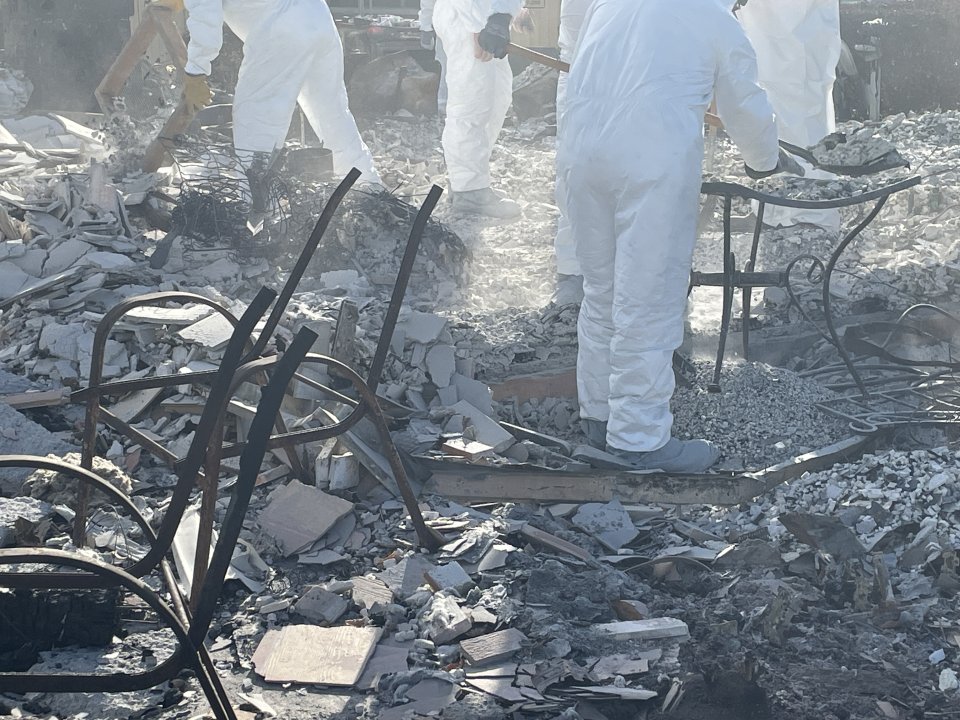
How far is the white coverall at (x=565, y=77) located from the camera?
6461mm

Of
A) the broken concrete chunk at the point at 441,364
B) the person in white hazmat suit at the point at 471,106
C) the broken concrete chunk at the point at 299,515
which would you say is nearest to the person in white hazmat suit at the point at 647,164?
the broken concrete chunk at the point at 441,364

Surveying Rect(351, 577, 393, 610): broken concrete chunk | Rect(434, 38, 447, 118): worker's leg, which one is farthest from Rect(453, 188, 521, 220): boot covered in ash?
Rect(351, 577, 393, 610): broken concrete chunk

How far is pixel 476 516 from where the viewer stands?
12.9 feet

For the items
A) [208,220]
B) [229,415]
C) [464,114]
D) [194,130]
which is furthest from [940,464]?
[194,130]

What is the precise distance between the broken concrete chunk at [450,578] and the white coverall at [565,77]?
3.27 meters

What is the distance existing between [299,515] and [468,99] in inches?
204

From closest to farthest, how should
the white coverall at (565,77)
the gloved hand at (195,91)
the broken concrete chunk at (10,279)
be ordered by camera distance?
1. the broken concrete chunk at (10,279)
2. the white coverall at (565,77)
3. the gloved hand at (195,91)

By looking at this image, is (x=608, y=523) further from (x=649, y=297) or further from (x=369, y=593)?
(x=369, y=593)

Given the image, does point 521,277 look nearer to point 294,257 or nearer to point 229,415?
point 294,257

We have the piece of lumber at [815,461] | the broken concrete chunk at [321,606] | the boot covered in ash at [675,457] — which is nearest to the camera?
the broken concrete chunk at [321,606]

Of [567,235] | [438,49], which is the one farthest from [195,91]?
[438,49]

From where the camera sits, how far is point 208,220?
21.4 feet

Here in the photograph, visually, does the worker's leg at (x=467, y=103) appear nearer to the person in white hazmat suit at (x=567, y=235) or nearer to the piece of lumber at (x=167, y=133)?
the person in white hazmat suit at (x=567, y=235)

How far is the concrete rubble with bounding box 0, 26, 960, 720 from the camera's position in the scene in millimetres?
2926
